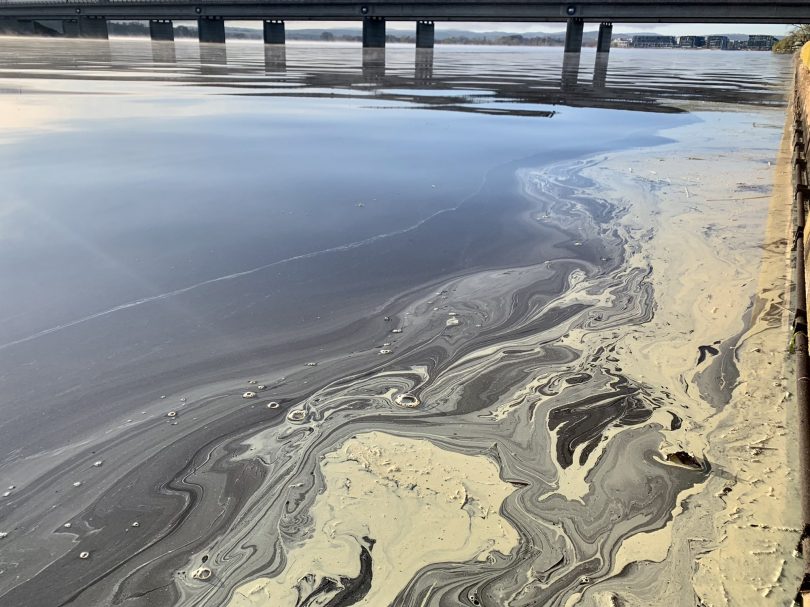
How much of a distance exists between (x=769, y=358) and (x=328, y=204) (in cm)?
307

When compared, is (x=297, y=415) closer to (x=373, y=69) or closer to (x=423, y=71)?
(x=423, y=71)

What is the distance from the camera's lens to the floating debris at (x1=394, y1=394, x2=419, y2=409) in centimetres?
219

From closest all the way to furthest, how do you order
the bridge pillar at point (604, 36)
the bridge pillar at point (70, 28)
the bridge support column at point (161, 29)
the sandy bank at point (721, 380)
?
the sandy bank at point (721, 380) < the bridge pillar at point (604, 36) < the bridge support column at point (161, 29) < the bridge pillar at point (70, 28)

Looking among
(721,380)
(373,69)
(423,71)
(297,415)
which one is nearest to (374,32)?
(373,69)

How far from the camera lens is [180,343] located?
248 cm

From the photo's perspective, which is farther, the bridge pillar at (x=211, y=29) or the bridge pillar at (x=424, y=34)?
the bridge pillar at (x=211, y=29)

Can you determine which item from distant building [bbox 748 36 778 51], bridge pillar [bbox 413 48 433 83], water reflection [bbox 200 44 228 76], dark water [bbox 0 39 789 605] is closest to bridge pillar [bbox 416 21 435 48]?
bridge pillar [bbox 413 48 433 83]

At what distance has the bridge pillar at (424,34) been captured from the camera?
5322 cm

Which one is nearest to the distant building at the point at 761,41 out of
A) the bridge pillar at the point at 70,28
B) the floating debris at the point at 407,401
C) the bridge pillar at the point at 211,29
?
the bridge pillar at the point at 211,29

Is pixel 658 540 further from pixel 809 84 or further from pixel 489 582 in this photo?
pixel 809 84

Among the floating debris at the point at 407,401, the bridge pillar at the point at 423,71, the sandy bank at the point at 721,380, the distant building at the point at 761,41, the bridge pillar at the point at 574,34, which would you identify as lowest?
the floating debris at the point at 407,401

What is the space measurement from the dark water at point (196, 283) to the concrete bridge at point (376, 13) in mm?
41490

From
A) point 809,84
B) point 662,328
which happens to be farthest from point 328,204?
point 809,84

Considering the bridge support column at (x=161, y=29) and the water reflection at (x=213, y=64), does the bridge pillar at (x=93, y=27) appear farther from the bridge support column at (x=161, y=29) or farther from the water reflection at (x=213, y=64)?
the water reflection at (x=213, y=64)
